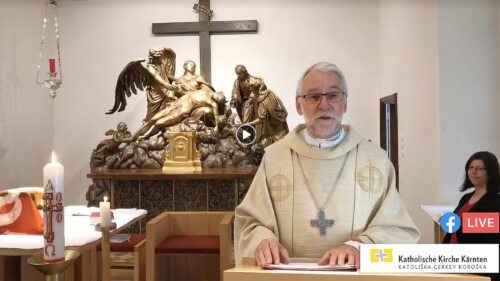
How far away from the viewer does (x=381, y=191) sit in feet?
4.49

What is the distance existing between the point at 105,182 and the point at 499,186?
10.8 feet

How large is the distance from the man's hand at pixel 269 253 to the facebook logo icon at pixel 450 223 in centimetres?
61

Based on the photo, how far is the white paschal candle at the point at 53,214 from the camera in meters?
0.88

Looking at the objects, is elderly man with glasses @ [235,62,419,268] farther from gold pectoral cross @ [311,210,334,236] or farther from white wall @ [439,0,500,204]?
white wall @ [439,0,500,204]

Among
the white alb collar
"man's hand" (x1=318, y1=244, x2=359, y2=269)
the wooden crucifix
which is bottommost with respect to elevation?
"man's hand" (x1=318, y1=244, x2=359, y2=269)

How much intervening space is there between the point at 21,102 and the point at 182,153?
1617mm

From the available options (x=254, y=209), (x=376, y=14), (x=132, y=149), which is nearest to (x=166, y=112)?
(x=132, y=149)

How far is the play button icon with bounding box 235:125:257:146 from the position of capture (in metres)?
4.62

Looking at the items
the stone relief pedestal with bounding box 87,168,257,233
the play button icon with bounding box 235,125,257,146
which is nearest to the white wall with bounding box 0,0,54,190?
the stone relief pedestal with bounding box 87,168,257,233

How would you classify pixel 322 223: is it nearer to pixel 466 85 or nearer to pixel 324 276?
pixel 324 276

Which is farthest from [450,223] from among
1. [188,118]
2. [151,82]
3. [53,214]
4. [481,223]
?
[151,82]

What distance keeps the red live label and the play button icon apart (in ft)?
10.3

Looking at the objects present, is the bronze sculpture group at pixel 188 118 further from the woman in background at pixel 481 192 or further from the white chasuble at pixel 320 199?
the white chasuble at pixel 320 199

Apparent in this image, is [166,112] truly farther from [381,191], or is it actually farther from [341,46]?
[381,191]
